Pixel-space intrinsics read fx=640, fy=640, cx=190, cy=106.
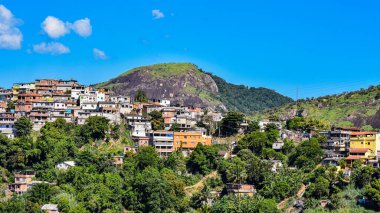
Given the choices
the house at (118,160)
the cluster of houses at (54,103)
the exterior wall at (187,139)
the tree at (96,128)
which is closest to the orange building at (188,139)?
the exterior wall at (187,139)

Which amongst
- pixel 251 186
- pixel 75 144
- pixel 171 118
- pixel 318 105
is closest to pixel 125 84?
pixel 318 105

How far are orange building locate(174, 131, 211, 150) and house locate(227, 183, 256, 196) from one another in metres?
7.39

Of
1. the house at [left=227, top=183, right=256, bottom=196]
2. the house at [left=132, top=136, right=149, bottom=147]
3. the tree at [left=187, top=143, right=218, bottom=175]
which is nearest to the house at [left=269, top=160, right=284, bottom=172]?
the house at [left=227, top=183, right=256, bottom=196]

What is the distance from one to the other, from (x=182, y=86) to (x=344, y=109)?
115 ft

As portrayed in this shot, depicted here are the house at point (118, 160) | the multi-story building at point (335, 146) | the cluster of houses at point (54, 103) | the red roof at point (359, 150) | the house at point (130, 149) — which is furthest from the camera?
the cluster of houses at point (54, 103)

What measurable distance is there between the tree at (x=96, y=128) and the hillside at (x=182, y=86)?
4029 cm

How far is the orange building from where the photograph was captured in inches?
2047

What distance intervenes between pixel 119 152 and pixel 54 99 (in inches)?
500

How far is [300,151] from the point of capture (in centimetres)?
4878

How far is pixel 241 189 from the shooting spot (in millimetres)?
45219

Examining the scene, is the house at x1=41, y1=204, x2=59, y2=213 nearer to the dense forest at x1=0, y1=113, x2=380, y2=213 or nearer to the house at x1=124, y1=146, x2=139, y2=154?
the dense forest at x1=0, y1=113, x2=380, y2=213

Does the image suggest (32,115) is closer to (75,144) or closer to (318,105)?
(75,144)

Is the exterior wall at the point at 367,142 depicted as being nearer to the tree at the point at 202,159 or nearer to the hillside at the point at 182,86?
the tree at the point at 202,159

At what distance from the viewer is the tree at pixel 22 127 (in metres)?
50.7
